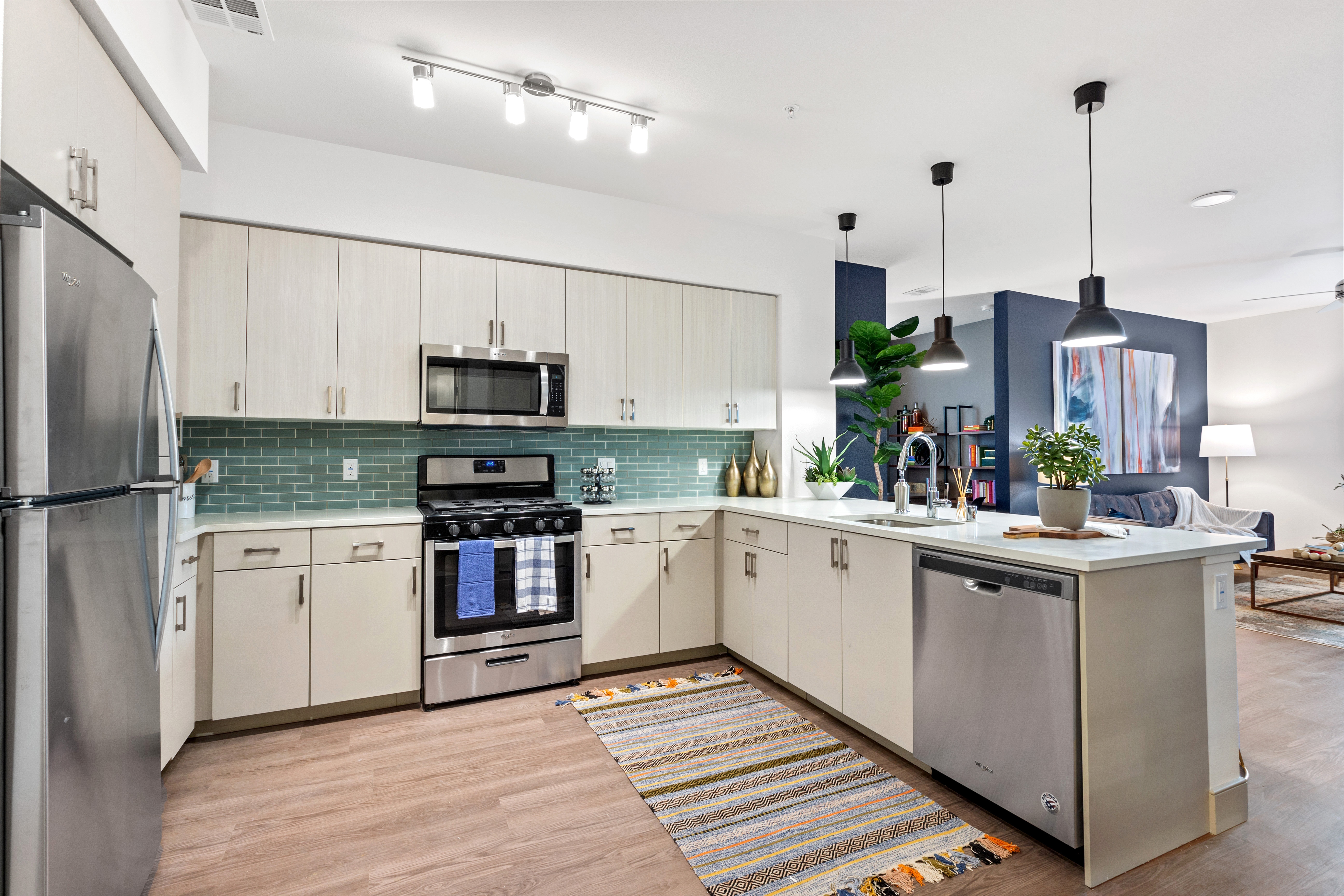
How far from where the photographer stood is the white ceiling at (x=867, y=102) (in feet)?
7.16

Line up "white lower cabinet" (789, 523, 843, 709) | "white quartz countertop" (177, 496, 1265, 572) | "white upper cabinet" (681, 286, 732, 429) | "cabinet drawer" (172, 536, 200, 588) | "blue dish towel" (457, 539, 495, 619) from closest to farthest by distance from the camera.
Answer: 1. "white quartz countertop" (177, 496, 1265, 572)
2. "cabinet drawer" (172, 536, 200, 588)
3. "white lower cabinet" (789, 523, 843, 709)
4. "blue dish towel" (457, 539, 495, 619)
5. "white upper cabinet" (681, 286, 732, 429)

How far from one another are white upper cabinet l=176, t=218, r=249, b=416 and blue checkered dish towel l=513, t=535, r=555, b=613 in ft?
4.60

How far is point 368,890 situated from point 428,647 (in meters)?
1.31

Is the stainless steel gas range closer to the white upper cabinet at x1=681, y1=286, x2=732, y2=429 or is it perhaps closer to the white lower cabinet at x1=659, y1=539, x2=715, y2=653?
the white lower cabinet at x1=659, y1=539, x2=715, y2=653

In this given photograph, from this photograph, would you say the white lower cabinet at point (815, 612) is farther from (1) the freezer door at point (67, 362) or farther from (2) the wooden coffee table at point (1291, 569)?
(2) the wooden coffee table at point (1291, 569)

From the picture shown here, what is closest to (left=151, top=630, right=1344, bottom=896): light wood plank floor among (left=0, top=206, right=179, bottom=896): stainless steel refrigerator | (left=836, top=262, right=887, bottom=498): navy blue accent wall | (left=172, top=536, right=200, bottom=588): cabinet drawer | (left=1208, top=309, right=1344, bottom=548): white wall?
(left=0, top=206, right=179, bottom=896): stainless steel refrigerator

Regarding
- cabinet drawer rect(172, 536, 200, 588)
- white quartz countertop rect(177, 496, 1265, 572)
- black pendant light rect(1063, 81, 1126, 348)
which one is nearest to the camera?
white quartz countertop rect(177, 496, 1265, 572)

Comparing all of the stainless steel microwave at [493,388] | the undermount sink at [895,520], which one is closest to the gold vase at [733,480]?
the undermount sink at [895,520]

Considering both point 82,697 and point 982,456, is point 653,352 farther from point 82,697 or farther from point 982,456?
point 982,456

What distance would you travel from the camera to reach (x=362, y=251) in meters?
3.16

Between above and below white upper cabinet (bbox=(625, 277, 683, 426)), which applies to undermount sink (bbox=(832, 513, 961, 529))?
below

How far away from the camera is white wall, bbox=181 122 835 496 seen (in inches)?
116

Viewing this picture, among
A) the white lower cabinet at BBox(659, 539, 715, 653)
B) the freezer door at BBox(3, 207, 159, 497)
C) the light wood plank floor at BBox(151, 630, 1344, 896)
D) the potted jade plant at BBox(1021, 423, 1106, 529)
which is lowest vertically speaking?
the light wood plank floor at BBox(151, 630, 1344, 896)

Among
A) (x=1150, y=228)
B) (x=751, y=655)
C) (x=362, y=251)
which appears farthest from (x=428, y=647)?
(x=1150, y=228)
